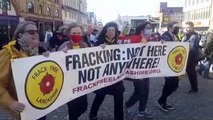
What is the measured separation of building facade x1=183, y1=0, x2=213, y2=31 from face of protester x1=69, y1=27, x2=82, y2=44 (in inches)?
2840

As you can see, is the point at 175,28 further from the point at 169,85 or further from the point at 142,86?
the point at 142,86

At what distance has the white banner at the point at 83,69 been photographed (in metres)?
3.64

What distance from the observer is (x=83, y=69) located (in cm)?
477

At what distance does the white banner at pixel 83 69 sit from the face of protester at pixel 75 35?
0.60 ft

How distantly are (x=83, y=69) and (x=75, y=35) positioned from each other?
1.72 ft

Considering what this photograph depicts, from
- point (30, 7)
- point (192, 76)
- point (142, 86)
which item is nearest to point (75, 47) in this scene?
point (142, 86)

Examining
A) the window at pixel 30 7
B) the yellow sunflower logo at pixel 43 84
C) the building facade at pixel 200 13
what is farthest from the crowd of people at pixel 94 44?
the building facade at pixel 200 13

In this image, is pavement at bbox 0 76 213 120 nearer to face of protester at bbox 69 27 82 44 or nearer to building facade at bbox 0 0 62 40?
face of protester at bbox 69 27 82 44

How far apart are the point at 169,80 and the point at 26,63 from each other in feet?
12.6

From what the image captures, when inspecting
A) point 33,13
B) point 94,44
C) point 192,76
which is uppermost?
point 33,13

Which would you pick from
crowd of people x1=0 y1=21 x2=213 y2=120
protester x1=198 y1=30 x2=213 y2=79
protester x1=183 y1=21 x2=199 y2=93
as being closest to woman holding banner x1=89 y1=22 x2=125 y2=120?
crowd of people x1=0 y1=21 x2=213 y2=120

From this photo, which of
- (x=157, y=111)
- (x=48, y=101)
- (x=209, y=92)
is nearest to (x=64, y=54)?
(x=48, y=101)

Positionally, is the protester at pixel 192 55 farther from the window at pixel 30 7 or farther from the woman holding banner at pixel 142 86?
the window at pixel 30 7

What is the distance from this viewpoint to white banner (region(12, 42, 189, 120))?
11.9 feet
